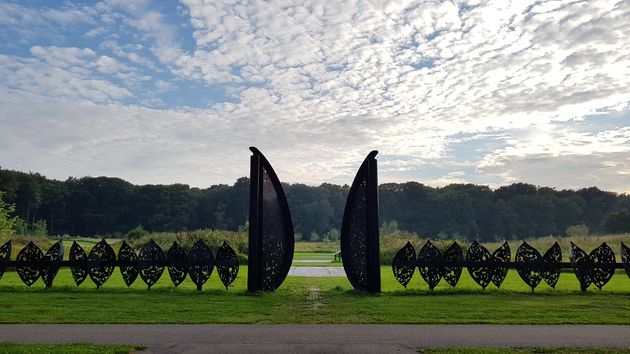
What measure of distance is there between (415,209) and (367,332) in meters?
67.0

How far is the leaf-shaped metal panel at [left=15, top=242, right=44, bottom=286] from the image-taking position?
12.4m

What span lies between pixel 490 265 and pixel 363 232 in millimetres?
3263

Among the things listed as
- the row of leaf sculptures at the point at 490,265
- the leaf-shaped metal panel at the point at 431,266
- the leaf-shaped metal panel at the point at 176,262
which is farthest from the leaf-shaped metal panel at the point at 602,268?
the leaf-shaped metal panel at the point at 176,262

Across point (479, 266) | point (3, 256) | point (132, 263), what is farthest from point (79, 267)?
point (479, 266)

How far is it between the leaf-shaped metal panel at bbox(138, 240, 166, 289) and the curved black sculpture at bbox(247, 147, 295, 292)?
7.41 ft

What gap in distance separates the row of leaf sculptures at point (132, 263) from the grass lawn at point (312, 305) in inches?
13.9

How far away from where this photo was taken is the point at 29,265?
40.5ft

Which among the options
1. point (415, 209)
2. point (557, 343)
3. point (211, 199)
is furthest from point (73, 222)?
point (557, 343)

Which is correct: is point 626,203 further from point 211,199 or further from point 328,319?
point 328,319

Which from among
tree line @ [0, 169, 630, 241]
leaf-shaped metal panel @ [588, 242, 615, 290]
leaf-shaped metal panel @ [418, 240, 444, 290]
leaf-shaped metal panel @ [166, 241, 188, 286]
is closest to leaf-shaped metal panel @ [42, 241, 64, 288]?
leaf-shaped metal panel @ [166, 241, 188, 286]

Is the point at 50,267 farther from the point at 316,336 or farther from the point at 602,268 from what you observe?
Result: the point at 602,268

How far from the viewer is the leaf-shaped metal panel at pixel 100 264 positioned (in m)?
12.3

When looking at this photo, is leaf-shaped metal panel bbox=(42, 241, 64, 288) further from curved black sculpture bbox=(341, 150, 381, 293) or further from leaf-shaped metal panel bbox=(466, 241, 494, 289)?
leaf-shaped metal panel bbox=(466, 241, 494, 289)

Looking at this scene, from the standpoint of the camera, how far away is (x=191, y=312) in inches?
363
